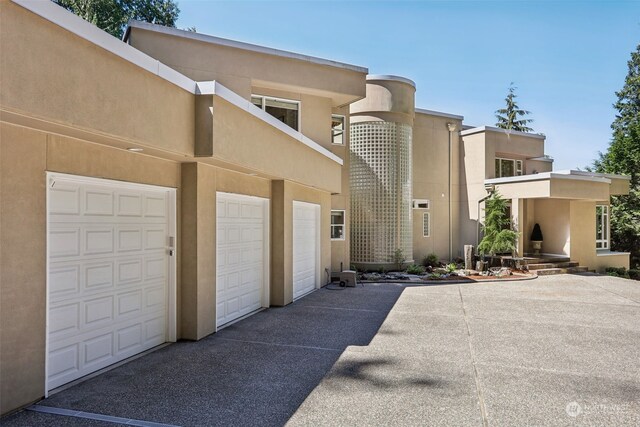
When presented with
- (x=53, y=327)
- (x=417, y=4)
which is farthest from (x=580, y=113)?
(x=53, y=327)

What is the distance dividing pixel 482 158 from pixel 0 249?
19202 mm

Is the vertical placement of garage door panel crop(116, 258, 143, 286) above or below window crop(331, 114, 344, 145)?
below

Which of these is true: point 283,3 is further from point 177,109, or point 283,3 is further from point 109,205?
point 109,205

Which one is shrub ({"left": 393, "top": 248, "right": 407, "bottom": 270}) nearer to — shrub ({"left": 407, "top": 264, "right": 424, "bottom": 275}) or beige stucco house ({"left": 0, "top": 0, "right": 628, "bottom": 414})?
shrub ({"left": 407, "top": 264, "right": 424, "bottom": 275})

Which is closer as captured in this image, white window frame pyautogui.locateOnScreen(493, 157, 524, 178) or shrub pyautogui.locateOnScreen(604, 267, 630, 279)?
shrub pyautogui.locateOnScreen(604, 267, 630, 279)

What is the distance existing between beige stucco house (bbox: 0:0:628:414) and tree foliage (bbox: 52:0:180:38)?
16935 millimetres

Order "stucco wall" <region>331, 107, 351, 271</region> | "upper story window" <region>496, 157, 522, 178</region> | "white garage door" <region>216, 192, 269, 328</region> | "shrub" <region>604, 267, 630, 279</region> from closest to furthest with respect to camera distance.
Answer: "white garage door" <region>216, 192, 269, 328</region> → "stucco wall" <region>331, 107, 351, 271</region> → "shrub" <region>604, 267, 630, 279</region> → "upper story window" <region>496, 157, 522, 178</region>

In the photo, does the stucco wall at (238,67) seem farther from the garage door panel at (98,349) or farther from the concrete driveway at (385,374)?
the garage door panel at (98,349)

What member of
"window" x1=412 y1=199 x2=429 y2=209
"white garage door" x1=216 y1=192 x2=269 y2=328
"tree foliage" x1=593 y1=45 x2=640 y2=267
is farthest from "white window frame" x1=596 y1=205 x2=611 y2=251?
"white garage door" x1=216 y1=192 x2=269 y2=328

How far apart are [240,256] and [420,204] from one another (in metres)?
12.6

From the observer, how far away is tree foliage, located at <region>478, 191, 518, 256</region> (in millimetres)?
16953

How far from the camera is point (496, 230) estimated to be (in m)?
17.5

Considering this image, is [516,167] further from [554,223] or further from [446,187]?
[446,187]

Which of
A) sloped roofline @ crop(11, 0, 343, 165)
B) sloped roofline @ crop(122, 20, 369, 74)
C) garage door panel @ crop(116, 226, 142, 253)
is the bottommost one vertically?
garage door panel @ crop(116, 226, 142, 253)
